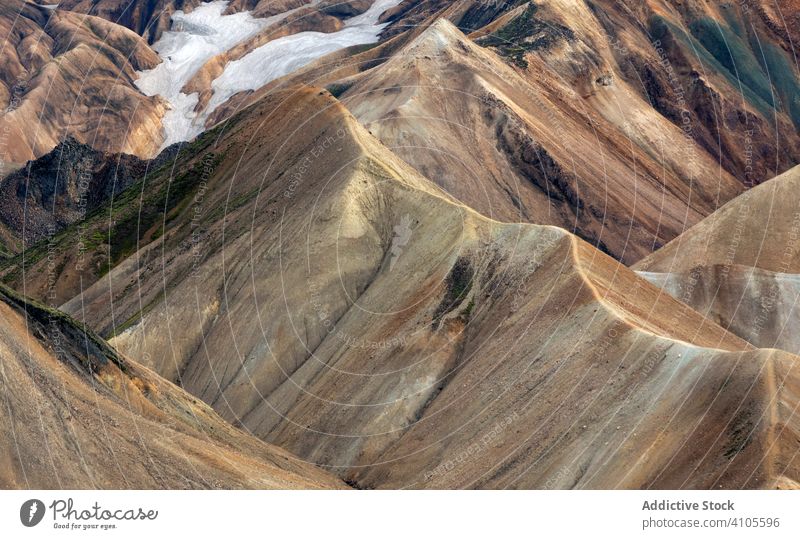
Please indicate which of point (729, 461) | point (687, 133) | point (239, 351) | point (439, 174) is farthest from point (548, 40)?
point (729, 461)

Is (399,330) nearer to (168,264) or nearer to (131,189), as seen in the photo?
(168,264)

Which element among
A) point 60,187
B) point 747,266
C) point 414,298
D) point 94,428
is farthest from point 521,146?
point 94,428

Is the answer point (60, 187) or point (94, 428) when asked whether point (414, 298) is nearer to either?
point (94, 428)

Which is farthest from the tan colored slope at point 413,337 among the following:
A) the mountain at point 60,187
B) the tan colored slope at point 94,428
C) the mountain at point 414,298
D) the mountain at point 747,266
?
the mountain at point 60,187

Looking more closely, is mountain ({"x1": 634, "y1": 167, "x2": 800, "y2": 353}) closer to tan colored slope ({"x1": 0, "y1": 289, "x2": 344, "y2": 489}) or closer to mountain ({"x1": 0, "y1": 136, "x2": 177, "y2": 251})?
tan colored slope ({"x1": 0, "y1": 289, "x2": 344, "y2": 489})

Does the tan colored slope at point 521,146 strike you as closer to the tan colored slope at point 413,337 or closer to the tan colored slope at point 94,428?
the tan colored slope at point 413,337

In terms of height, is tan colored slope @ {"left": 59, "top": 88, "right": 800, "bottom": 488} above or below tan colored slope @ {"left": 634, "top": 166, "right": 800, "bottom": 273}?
above
